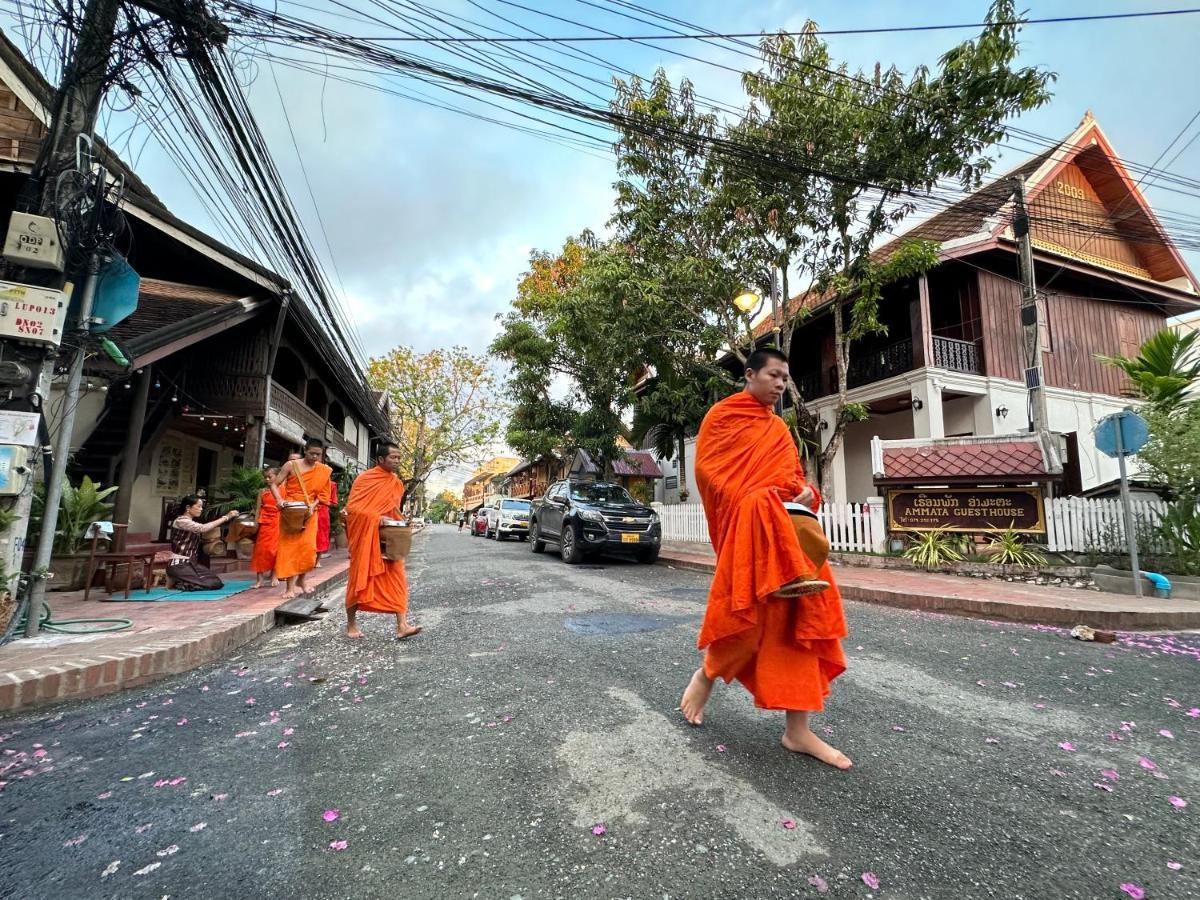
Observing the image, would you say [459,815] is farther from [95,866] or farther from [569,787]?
[95,866]

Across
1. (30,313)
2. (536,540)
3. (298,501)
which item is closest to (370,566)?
(298,501)

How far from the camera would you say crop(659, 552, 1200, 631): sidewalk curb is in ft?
16.6

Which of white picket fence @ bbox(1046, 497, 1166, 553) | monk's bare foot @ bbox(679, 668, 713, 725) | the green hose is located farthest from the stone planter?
the green hose

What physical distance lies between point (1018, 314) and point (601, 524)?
37.1 ft

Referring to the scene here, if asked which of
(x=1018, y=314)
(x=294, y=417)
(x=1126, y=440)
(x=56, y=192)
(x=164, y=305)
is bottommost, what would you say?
(x=1126, y=440)

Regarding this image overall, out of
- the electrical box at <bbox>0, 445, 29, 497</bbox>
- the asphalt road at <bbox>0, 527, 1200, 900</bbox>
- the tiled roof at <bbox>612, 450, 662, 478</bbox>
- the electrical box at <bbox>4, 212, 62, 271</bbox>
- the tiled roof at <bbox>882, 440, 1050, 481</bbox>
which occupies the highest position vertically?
the tiled roof at <bbox>612, 450, 662, 478</bbox>

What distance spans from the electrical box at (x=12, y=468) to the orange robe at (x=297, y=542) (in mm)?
2195

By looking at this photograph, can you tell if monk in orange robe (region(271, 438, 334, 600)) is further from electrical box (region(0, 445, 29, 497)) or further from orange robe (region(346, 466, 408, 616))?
electrical box (region(0, 445, 29, 497))

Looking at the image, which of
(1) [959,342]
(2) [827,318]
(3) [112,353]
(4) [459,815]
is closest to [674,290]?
(2) [827,318]

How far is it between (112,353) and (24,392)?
2.09ft

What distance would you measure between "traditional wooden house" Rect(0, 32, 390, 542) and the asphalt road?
441cm

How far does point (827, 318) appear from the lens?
47.0 feet

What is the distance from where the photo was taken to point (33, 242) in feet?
12.2

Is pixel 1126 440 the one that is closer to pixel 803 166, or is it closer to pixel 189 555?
pixel 803 166
